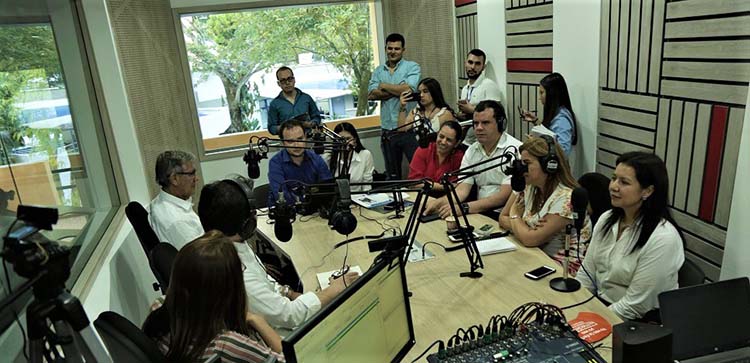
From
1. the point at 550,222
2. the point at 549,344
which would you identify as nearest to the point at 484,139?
the point at 550,222

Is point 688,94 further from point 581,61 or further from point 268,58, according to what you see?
point 268,58

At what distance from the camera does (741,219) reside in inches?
96.2

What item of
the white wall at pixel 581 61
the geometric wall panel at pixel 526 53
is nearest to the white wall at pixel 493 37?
the geometric wall panel at pixel 526 53

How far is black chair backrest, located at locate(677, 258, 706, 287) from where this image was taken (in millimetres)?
1991

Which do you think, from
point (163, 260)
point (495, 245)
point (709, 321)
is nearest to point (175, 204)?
point (163, 260)

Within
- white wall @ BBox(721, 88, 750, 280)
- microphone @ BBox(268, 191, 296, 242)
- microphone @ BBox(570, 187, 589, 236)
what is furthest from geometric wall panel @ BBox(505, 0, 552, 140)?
microphone @ BBox(268, 191, 296, 242)

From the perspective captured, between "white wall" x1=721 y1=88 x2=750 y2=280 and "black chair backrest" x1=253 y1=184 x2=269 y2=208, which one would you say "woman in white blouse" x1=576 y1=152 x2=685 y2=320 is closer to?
"white wall" x1=721 y1=88 x2=750 y2=280

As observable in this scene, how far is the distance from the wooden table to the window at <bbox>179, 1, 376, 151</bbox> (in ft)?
10.1

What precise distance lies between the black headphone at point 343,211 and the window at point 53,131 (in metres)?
1.13

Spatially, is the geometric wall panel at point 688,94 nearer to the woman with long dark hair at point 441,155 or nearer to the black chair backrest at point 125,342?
the woman with long dark hair at point 441,155

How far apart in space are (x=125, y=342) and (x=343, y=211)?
890mm

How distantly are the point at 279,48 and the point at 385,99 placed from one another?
1431 mm

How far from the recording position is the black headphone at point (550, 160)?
7.64 ft

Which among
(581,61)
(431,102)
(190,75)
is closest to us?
(581,61)
